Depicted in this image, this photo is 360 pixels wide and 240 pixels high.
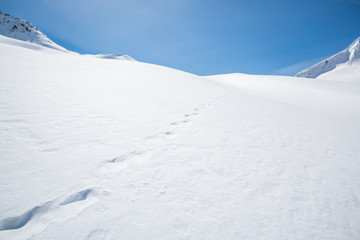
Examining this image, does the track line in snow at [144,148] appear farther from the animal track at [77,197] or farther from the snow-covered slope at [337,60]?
the snow-covered slope at [337,60]

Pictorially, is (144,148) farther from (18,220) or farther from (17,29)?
(17,29)

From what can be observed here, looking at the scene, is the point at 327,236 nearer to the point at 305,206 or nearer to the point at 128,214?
the point at 305,206

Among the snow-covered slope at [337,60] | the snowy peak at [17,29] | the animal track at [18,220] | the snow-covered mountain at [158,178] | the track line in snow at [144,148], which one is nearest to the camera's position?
the animal track at [18,220]

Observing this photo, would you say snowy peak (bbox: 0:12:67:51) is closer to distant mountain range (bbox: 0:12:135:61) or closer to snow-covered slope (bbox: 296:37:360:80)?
distant mountain range (bbox: 0:12:135:61)

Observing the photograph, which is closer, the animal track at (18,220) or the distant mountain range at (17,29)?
the animal track at (18,220)

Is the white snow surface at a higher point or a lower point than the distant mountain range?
lower

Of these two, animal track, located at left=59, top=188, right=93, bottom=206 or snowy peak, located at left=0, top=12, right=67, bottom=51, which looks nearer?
animal track, located at left=59, top=188, right=93, bottom=206

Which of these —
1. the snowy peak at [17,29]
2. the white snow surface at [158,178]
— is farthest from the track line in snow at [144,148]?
the snowy peak at [17,29]

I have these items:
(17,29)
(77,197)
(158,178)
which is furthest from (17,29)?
(158,178)

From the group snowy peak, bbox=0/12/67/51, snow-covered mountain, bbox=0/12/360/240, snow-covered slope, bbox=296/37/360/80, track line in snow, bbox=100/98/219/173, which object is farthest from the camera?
snowy peak, bbox=0/12/67/51

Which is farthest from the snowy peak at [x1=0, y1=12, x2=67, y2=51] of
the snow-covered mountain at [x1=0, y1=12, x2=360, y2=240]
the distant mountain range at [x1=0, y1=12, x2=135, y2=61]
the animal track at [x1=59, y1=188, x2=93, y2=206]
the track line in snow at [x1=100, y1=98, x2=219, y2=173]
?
the animal track at [x1=59, y1=188, x2=93, y2=206]

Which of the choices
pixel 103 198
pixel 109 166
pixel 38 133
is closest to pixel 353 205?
pixel 103 198

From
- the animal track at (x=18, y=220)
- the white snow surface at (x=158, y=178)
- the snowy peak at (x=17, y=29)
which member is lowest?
the animal track at (x=18, y=220)

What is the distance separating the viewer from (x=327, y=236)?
140 centimetres
